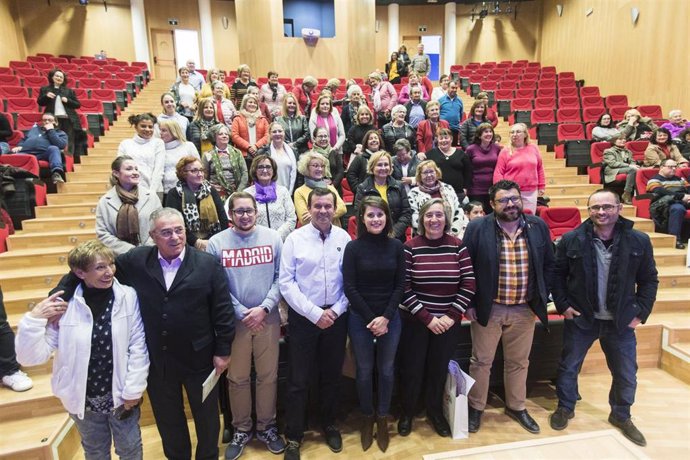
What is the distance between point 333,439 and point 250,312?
0.87 m

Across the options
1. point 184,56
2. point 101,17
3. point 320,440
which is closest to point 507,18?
point 184,56

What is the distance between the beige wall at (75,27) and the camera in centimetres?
1044

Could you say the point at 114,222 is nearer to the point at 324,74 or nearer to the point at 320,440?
the point at 320,440

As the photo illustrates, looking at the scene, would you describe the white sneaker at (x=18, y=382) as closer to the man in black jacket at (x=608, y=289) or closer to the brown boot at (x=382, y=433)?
the brown boot at (x=382, y=433)

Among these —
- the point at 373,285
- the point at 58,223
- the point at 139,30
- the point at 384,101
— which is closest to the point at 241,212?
the point at 373,285

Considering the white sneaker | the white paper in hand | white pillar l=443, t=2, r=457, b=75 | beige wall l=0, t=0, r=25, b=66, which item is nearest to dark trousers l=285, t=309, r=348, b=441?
the white paper in hand

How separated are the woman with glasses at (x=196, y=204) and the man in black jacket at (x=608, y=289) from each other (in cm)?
195

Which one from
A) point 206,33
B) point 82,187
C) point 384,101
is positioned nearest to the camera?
point 82,187

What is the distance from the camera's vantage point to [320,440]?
2277 millimetres

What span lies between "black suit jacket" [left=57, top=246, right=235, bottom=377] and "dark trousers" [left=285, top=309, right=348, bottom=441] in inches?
15.6

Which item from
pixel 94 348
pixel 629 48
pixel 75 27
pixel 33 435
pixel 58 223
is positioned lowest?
pixel 33 435

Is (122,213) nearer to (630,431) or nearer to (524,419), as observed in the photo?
(524,419)

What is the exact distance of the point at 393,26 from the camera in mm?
12953

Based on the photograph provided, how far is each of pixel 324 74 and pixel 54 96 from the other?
6.72 meters
